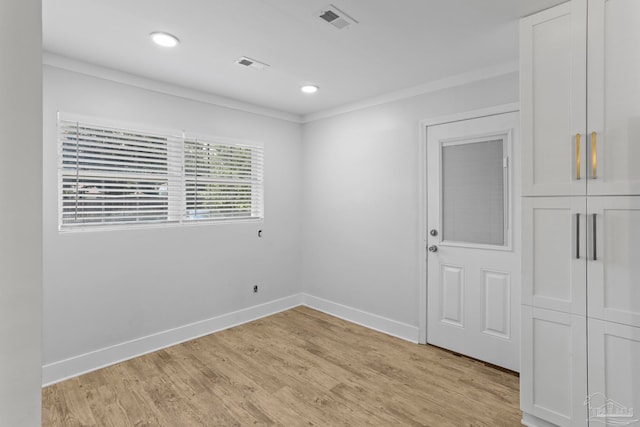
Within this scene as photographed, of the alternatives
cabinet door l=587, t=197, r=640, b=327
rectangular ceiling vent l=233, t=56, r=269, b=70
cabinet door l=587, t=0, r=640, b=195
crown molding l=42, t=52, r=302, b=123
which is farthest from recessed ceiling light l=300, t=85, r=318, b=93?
cabinet door l=587, t=197, r=640, b=327

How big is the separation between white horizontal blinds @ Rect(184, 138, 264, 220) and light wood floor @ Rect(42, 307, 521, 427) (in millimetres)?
1338

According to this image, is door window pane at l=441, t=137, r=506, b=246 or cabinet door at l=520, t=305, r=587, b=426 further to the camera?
door window pane at l=441, t=137, r=506, b=246

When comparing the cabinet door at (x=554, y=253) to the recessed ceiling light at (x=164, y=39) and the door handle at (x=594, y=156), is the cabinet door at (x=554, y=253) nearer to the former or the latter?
the door handle at (x=594, y=156)

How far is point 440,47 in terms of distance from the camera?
2381 mm

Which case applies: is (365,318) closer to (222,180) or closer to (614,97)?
(222,180)

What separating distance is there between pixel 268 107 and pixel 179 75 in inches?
46.5

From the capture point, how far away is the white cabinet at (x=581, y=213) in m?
1.67

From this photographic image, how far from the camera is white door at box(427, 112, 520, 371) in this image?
8.77ft

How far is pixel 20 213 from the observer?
2.27ft

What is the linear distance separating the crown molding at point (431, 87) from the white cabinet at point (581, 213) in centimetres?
71

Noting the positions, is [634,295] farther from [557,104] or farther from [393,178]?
[393,178]

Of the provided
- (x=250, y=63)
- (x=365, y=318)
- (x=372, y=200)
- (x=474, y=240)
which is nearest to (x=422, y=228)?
(x=474, y=240)

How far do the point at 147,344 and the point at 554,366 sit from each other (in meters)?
3.16

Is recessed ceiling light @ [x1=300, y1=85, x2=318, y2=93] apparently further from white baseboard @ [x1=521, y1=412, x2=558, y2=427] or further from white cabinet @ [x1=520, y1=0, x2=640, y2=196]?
white baseboard @ [x1=521, y1=412, x2=558, y2=427]
